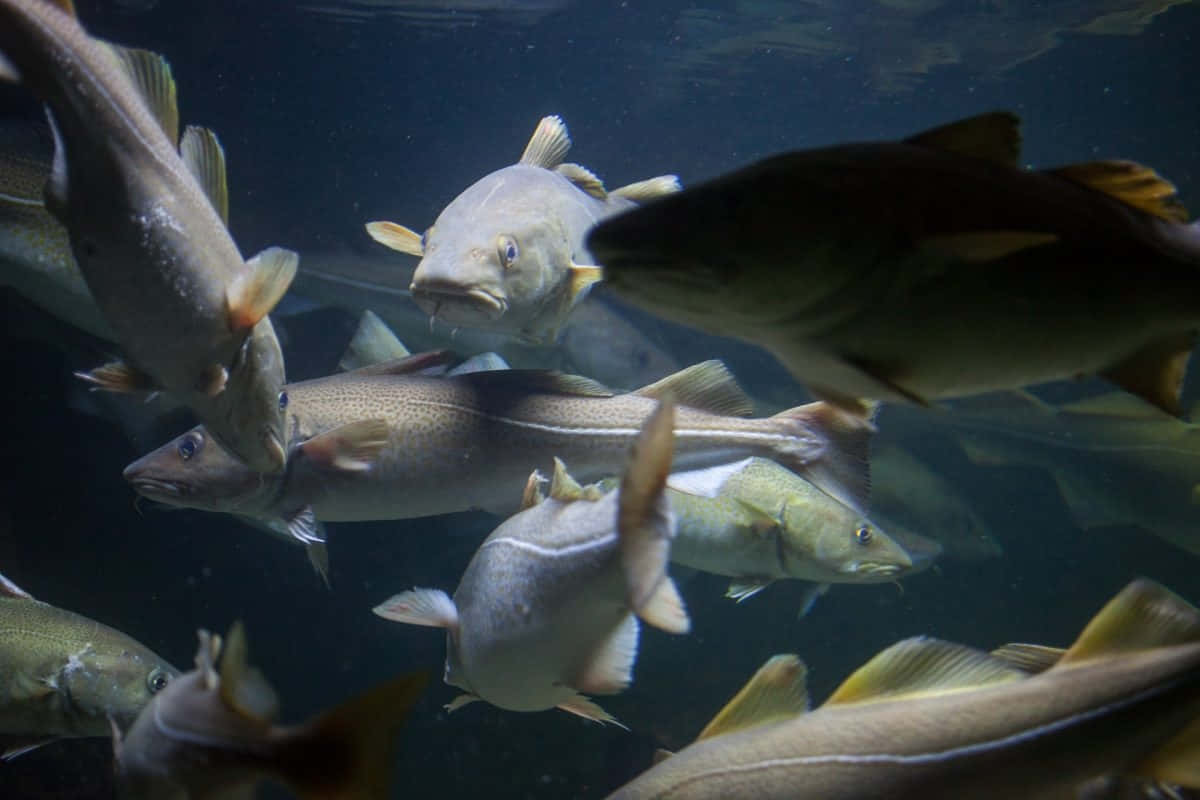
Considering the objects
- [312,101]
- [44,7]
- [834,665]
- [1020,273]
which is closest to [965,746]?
[1020,273]

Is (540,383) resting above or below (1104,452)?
above

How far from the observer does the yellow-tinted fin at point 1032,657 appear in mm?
2471

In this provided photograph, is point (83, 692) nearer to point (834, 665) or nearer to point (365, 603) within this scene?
point (365, 603)

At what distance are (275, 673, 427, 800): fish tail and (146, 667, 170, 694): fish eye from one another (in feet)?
8.83

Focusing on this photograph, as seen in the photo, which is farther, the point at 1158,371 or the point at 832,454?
the point at 832,454

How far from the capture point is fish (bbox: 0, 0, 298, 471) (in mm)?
1836

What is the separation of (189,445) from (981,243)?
3.43m

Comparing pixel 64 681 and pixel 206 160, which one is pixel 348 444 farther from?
pixel 64 681

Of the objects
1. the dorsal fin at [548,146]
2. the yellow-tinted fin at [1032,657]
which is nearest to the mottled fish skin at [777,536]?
the yellow-tinted fin at [1032,657]

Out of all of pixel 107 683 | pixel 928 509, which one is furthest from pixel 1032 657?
pixel 928 509

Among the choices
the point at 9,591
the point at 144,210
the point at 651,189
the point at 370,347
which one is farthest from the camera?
the point at 370,347

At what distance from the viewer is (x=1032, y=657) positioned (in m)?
2.49

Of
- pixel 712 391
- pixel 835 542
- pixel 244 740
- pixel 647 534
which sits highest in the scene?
pixel 647 534

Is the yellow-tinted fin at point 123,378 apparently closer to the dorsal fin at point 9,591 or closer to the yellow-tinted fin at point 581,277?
the yellow-tinted fin at point 581,277
